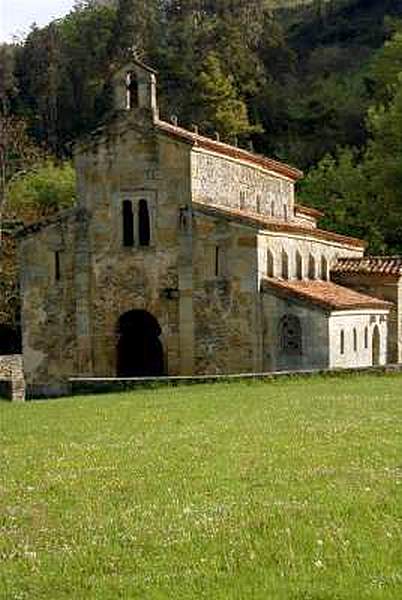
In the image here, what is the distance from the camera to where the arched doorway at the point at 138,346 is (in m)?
36.3

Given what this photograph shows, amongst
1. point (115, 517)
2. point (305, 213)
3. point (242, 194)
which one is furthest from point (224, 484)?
point (305, 213)

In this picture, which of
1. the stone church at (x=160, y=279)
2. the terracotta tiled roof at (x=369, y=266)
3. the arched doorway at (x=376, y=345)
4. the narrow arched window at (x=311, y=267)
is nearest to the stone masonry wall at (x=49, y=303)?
the stone church at (x=160, y=279)

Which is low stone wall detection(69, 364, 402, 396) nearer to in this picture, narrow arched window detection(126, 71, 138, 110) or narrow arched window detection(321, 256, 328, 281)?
narrow arched window detection(126, 71, 138, 110)

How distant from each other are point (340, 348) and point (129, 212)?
8.32 meters

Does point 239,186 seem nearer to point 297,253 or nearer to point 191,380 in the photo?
point 297,253

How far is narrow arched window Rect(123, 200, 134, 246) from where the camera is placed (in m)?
35.9

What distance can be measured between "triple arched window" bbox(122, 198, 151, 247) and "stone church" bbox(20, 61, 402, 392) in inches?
1.9

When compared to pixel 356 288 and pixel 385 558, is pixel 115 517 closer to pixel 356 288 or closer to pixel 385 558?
pixel 385 558

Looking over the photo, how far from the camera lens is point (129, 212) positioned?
118ft

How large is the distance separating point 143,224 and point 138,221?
0.64 feet

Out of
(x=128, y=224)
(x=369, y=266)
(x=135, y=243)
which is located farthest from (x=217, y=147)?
(x=369, y=266)

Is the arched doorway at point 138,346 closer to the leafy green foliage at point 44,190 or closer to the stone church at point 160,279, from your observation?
the stone church at point 160,279

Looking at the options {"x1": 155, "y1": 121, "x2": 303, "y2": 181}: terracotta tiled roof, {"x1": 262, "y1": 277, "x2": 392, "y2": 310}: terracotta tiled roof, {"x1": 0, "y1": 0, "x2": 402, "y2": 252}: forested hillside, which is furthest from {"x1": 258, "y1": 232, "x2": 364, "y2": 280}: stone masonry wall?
{"x1": 0, "y1": 0, "x2": 402, "y2": 252}: forested hillside

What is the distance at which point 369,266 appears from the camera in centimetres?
4291
